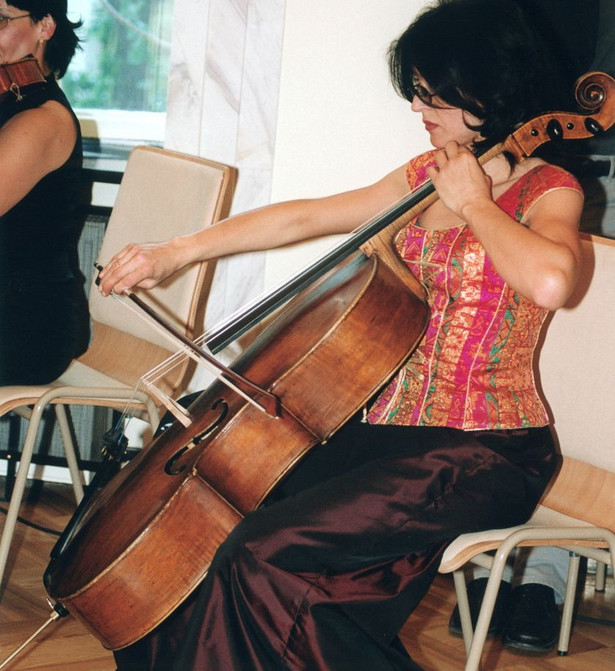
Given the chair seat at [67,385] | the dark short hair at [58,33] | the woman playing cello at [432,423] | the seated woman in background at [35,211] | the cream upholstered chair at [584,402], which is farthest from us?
the dark short hair at [58,33]

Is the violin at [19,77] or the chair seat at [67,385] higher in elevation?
the violin at [19,77]

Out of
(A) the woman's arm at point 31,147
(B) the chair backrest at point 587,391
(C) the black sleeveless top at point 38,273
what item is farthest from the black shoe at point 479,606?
(A) the woman's arm at point 31,147

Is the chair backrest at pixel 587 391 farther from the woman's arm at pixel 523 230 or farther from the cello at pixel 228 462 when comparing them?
the cello at pixel 228 462

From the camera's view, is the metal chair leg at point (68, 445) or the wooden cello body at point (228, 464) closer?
the wooden cello body at point (228, 464)

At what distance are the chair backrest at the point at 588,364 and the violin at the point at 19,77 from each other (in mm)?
1194

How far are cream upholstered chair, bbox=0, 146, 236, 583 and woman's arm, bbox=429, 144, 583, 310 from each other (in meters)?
0.64

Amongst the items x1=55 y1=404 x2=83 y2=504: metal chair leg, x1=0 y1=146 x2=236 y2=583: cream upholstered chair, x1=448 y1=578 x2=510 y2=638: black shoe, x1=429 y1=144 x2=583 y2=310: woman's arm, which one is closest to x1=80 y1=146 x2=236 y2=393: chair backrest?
x1=0 y1=146 x2=236 y2=583: cream upholstered chair

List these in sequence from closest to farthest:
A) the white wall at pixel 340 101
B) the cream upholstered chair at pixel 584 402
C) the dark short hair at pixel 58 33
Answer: the cream upholstered chair at pixel 584 402
the dark short hair at pixel 58 33
the white wall at pixel 340 101

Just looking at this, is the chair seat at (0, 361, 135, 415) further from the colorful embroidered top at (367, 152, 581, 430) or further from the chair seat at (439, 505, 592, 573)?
the chair seat at (439, 505, 592, 573)

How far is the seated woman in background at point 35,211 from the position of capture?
6.42 feet

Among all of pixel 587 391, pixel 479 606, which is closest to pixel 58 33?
pixel 587 391

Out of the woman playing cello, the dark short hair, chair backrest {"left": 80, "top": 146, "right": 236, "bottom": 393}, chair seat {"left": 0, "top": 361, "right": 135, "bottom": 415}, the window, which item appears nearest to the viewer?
the woman playing cello

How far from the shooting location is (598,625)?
2.12 metres

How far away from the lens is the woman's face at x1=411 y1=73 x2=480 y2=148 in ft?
4.84
